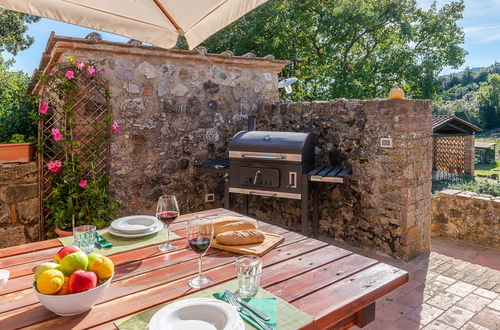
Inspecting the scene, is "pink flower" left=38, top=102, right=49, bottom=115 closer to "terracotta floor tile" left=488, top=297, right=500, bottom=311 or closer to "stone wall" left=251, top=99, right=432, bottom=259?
"stone wall" left=251, top=99, right=432, bottom=259

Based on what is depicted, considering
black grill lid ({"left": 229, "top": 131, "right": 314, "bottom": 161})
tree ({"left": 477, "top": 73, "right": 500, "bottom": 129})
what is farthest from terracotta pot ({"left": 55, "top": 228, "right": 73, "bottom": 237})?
tree ({"left": 477, "top": 73, "right": 500, "bottom": 129})

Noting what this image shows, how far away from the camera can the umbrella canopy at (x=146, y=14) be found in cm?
155

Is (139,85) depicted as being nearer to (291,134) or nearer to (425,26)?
(291,134)

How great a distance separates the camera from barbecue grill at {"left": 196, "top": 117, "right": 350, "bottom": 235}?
3.35 m

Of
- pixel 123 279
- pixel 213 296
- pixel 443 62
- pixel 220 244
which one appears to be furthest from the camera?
pixel 443 62

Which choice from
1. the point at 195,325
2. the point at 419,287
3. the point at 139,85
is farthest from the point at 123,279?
the point at 139,85

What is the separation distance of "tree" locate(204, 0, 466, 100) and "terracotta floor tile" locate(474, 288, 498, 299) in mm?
9943

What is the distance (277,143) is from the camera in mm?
3410

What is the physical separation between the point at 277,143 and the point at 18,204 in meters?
2.48

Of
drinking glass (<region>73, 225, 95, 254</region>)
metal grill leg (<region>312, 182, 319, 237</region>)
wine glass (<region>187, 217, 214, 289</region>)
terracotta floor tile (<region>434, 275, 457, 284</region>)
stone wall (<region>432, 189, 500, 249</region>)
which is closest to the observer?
wine glass (<region>187, 217, 214, 289</region>)

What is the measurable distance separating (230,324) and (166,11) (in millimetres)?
1450

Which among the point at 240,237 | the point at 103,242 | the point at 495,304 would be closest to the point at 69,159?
the point at 103,242

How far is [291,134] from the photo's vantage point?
3.52 meters

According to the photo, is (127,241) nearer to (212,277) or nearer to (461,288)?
(212,277)
